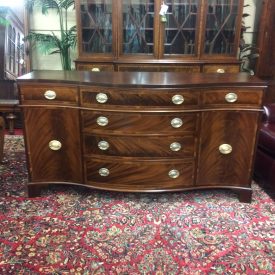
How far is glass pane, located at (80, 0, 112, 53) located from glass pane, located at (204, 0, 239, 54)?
1.05 metres

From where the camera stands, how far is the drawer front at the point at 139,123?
6.13ft

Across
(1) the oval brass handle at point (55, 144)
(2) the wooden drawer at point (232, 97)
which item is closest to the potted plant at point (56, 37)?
(1) the oval brass handle at point (55, 144)

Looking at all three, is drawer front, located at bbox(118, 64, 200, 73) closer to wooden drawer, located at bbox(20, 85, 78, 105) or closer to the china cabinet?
the china cabinet

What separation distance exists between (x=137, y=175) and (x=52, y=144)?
2.02 feet

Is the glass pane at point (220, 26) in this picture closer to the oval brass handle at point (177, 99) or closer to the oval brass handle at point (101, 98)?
the oval brass handle at point (177, 99)

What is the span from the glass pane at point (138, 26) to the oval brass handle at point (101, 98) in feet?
4.93

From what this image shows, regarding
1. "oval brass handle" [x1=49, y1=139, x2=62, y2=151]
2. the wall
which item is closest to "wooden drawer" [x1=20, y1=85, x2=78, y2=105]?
"oval brass handle" [x1=49, y1=139, x2=62, y2=151]

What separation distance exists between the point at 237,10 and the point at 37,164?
2533 millimetres

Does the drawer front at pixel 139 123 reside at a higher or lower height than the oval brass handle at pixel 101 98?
lower

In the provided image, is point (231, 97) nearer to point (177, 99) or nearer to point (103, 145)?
point (177, 99)

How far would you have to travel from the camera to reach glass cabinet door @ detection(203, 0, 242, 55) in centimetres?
307

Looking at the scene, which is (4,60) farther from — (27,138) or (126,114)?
(126,114)

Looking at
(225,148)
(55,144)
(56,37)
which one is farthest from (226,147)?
(56,37)

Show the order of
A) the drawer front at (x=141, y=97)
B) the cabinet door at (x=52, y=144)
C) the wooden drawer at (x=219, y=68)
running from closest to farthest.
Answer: the drawer front at (x=141, y=97) < the cabinet door at (x=52, y=144) < the wooden drawer at (x=219, y=68)
